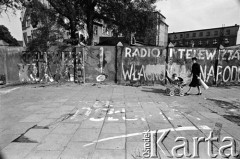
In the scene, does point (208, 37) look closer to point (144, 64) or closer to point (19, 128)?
point (144, 64)

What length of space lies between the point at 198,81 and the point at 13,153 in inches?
300

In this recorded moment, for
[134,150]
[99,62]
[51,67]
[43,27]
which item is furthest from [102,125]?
[43,27]

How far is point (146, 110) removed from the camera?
523cm

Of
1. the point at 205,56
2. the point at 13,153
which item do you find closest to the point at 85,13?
the point at 205,56

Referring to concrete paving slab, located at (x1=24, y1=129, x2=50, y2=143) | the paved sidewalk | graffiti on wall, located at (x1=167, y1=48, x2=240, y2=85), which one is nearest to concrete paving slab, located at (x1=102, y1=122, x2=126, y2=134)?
the paved sidewalk

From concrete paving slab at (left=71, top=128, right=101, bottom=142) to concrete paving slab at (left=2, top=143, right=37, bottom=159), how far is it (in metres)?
0.83

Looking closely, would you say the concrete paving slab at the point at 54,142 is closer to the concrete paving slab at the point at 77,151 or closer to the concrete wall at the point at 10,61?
the concrete paving slab at the point at 77,151

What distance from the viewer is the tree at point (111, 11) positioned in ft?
42.8

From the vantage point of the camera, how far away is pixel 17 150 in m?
2.91

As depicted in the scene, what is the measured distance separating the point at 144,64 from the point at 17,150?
26.9ft

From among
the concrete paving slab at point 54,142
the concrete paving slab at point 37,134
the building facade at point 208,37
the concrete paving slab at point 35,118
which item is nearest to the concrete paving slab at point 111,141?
the concrete paving slab at point 54,142

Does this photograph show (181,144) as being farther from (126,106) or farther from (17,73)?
(17,73)

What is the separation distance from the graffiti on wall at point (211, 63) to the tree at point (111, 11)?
5.93 meters

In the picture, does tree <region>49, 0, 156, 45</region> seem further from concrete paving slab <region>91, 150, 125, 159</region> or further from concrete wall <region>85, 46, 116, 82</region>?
concrete paving slab <region>91, 150, 125, 159</region>
